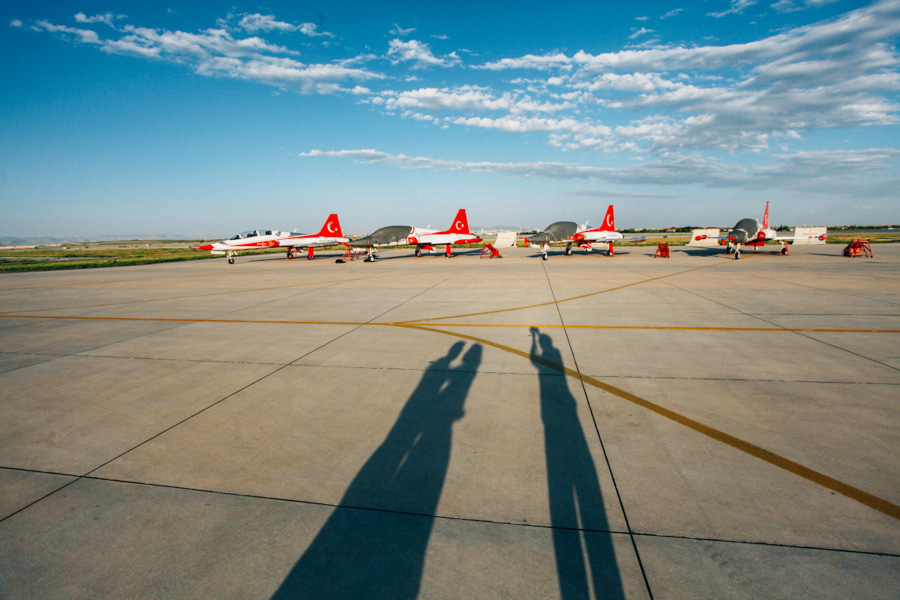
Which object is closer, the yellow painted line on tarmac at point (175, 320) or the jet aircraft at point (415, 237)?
the yellow painted line on tarmac at point (175, 320)

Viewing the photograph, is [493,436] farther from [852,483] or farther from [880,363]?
[880,363]

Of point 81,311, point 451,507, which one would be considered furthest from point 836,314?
point 81,311

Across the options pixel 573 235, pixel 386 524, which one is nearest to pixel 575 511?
pixel 386 524

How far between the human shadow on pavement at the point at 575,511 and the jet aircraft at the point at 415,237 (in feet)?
96.4

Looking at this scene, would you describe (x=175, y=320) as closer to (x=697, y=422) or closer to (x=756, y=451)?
(x=697, y=422)

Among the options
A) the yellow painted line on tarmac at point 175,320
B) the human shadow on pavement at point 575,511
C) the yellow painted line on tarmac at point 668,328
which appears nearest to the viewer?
the human shadow on pavement at point 575,511


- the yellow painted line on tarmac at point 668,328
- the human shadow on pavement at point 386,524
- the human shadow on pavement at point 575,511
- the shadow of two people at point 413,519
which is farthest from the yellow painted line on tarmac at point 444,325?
the human shadow on pavement at point 386,524

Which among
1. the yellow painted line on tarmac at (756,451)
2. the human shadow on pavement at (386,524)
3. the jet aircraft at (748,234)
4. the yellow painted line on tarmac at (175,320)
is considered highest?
the jet aircraft at (748,234)

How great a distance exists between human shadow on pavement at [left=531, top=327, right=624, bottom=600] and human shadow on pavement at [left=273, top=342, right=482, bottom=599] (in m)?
1.07

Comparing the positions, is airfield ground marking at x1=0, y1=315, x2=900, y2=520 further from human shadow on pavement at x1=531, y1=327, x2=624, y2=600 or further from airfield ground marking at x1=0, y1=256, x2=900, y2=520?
human shadow on pavement at x1=531, y1=327, x2=624, y2=600

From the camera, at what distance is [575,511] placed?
3518 mm

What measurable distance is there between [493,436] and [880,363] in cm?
751

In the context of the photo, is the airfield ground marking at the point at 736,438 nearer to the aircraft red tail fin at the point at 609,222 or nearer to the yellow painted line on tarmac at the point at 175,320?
the yellow painted line on tarmac at the point at 175,320

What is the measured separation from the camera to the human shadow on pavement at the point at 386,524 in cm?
283
